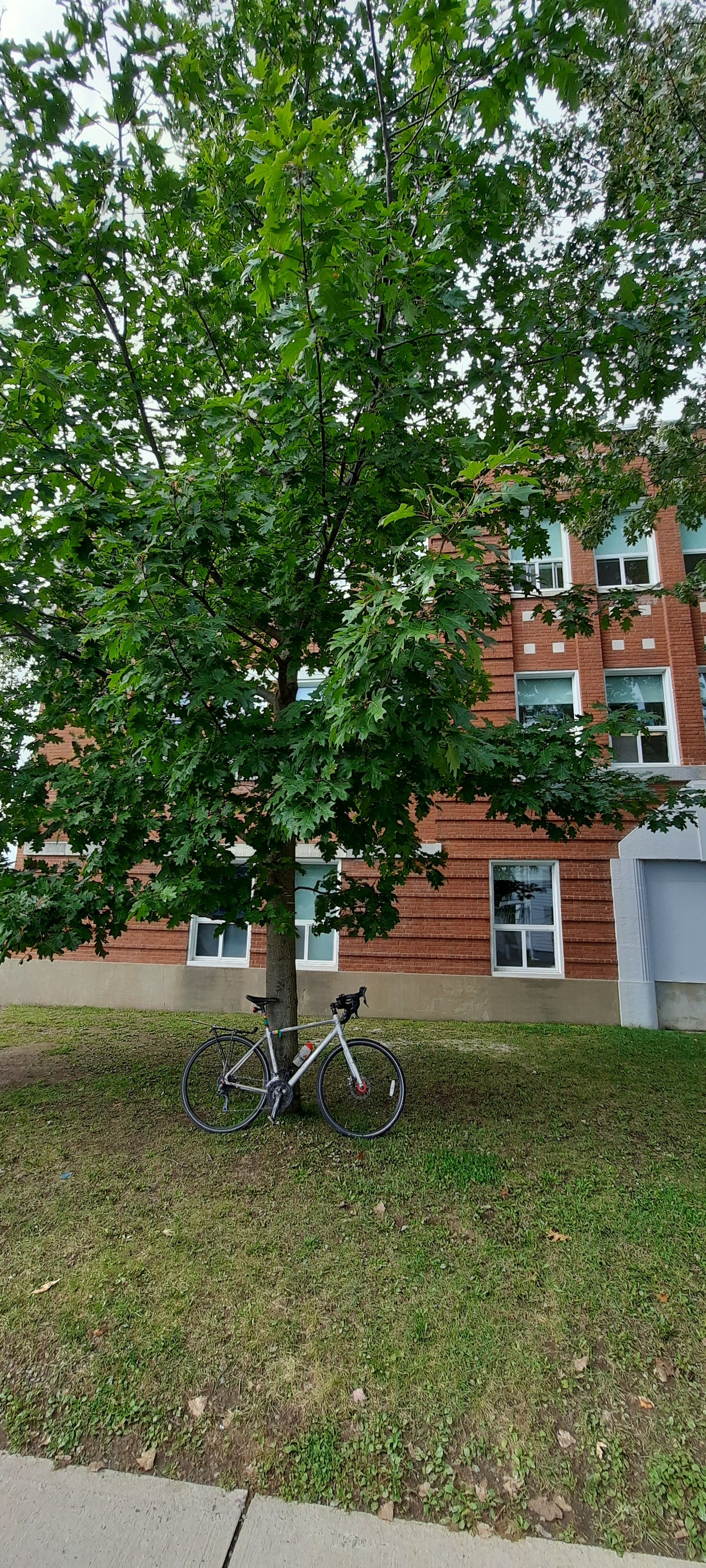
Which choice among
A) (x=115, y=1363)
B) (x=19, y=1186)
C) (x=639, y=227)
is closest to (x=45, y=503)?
(x=639, y=227)

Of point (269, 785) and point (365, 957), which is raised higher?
point (269, 785)

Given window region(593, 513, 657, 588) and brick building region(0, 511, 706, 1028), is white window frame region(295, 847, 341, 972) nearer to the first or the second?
brick building region(0, 511, 706, 1028)

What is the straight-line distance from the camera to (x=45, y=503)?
17.6 feet

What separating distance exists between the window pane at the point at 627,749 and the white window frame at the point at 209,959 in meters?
7.55

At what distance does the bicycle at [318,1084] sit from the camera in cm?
576

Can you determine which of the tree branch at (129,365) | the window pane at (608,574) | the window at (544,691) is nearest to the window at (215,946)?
the window at (544,691)

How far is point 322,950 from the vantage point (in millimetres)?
12773

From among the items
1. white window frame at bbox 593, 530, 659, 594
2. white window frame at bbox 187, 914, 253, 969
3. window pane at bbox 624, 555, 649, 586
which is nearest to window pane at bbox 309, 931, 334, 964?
white window frame at bbox 187, 914, 253, 969

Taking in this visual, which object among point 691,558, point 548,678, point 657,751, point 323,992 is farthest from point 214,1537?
point 691,558

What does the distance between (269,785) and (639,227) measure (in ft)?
14.9

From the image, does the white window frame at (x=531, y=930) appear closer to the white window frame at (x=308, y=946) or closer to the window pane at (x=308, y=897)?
the white window frame at (x=308, y=946)

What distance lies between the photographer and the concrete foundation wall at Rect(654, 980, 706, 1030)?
38.0ft

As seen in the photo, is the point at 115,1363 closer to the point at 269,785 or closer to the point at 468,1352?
the point at 468,1352

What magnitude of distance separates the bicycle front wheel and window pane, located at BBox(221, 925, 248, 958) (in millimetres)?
6676
